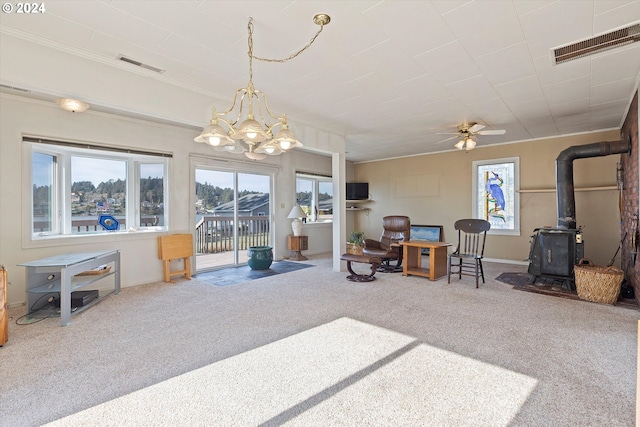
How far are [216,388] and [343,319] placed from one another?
1.52 m

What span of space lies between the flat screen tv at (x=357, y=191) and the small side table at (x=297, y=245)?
2.33m

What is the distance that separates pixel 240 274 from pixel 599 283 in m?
5.17

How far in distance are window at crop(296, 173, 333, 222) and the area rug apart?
1830 millimetres

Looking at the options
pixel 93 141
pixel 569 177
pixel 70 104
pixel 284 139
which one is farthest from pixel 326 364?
pixel 569 177

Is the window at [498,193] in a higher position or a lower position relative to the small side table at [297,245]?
higher

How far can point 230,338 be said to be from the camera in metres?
2.67

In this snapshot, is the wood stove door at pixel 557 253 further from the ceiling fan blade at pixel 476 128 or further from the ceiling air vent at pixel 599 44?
the ceiling air vent at pixel 599 44

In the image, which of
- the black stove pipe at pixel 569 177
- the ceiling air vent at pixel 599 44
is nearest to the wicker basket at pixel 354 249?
the black stove pipe at pixel 569 177

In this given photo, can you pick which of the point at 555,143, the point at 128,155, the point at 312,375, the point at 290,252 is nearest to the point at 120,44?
the point at 128,155

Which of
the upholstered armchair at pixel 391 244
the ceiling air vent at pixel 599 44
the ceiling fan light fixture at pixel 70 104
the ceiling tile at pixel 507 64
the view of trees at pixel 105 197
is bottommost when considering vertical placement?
the upholstered armchair at pixel 391 244

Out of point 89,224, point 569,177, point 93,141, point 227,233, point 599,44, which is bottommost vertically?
point 227,233

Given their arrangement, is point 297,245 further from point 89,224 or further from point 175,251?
point 89,224

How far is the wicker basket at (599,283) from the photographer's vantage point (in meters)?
3.54

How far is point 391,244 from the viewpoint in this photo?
5.48 metres
